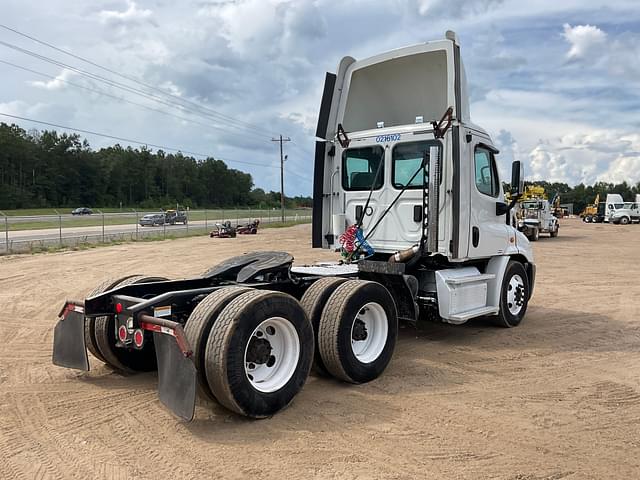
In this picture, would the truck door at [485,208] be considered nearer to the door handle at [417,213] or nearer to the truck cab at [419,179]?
the truck cab at [419,179]

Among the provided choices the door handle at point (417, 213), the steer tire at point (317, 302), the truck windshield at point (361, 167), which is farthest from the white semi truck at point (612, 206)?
the steer tire at point (317, 302)

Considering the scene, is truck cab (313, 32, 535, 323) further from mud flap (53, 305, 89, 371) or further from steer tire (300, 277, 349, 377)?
mud flap (53, 305, 89, 371)

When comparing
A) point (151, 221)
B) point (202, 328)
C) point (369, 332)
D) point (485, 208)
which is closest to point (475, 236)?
point (485, 208)

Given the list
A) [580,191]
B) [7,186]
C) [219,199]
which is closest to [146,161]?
[219,199]

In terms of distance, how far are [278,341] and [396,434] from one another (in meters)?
1.30

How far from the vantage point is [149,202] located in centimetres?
10962

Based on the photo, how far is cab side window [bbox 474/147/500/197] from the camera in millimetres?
7500

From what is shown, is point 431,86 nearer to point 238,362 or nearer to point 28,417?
point 238,362

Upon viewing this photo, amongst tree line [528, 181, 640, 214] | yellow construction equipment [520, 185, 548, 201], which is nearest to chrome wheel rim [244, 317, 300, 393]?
yellow construction equipment [520, 185, 548, 201]

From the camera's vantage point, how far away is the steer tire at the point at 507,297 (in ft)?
26.2

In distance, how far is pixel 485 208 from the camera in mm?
7605

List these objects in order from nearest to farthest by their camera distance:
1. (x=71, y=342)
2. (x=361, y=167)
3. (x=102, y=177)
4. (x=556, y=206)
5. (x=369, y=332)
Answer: (x=71, y=342), (x=369, y=332), (x=361, y=167), (x=556, y=206), (x=102, y=177)

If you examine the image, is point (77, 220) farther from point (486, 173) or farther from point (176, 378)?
point (176, 378)

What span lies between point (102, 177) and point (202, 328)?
361 ft
